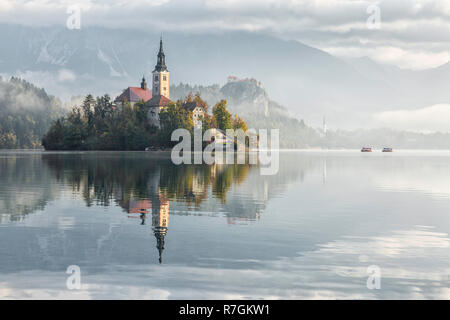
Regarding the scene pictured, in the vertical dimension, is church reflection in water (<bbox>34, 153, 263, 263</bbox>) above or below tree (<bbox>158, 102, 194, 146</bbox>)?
below

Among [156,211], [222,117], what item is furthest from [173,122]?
[156,211]

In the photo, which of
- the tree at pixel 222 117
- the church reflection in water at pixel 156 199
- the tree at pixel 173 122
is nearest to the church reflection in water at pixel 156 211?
the church reflection in water at pixel 156 199

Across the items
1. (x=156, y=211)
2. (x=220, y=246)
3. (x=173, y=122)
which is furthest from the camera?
(x=173, y=122)

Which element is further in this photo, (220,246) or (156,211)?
(156,211)

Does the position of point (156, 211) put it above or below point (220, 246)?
above

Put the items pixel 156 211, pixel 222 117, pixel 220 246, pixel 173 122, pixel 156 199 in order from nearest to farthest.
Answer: pixel 220 246 → pixel 156 211 → pixel 156 199 → pixel 173 122 → pixel 222 117

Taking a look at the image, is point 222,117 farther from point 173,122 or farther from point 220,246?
point 220,246

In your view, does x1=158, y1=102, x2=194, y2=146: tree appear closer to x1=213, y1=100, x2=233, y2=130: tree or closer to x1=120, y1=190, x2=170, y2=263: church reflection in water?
x1=213, y1=100, x2=233, y2=130: tree

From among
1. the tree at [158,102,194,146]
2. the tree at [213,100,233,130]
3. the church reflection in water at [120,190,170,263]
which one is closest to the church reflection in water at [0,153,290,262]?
the church reflection in water at [120,190,170,263]

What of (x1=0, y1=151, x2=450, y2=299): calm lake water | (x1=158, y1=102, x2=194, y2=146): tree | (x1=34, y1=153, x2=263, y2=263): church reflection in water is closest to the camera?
(x1=0, y1=151, x2=450, y2=299): calm lake water

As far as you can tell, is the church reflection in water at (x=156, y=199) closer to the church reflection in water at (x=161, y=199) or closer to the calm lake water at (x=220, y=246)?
the church reflection in water at (x=161, y=199)

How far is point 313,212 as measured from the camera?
28781mm

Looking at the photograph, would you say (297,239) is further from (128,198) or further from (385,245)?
(128,198)
